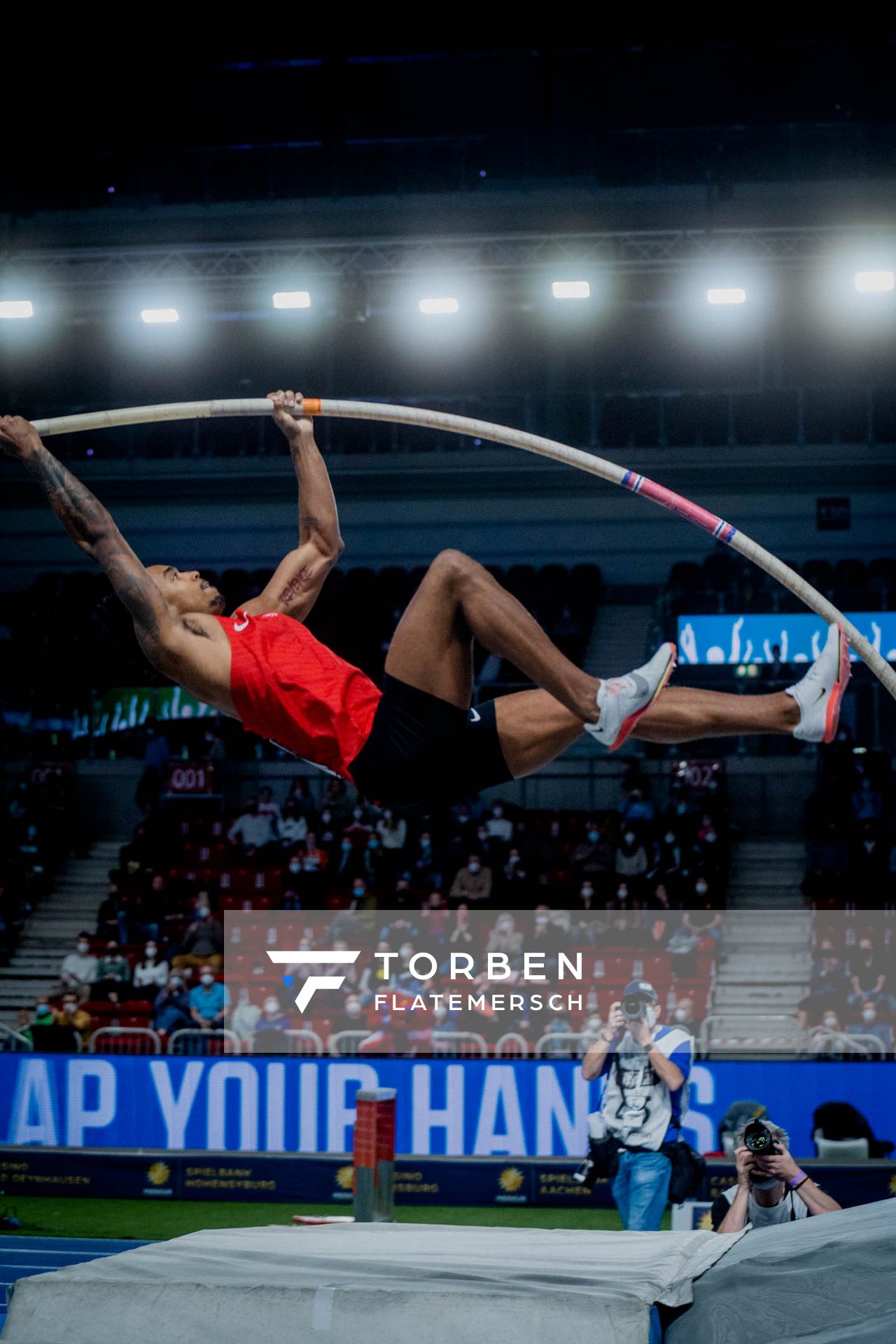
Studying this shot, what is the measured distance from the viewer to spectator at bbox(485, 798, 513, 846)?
16969mm

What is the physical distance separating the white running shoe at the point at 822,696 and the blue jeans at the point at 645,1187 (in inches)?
136

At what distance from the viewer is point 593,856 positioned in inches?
640

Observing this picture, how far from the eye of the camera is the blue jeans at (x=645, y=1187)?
307 inches

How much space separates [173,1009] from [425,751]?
355 inches

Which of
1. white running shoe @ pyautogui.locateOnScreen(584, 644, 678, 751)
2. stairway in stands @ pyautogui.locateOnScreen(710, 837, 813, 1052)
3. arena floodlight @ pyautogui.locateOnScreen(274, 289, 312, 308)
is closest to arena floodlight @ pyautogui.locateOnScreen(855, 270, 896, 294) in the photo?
arena floodlight @ pyautogui.locateOnScreen(274, 289, 312, 308)

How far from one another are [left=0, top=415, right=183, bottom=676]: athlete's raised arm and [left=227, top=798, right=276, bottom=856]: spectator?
40.1 feet

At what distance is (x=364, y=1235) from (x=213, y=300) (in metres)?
12.1

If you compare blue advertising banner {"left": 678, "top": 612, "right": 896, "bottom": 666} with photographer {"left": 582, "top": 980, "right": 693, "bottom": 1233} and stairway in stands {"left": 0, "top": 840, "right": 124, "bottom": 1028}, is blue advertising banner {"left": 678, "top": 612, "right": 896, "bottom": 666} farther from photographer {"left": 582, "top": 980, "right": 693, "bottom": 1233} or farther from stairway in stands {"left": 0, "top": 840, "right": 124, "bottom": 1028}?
photographer {"left": 582, "top": 980, "right": 693, "bottom": 1233}

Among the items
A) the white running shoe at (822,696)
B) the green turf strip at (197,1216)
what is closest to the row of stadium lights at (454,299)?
the green turf strip at (197,1216)

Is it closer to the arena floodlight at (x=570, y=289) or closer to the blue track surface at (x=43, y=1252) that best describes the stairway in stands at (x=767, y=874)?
the arena floodlight at (x=570, y=289)

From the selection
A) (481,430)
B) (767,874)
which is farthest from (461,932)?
(481,430)

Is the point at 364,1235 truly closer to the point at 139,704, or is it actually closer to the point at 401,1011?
the point at 401,1011

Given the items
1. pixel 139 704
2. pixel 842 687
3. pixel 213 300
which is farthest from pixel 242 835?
pixel 842 687

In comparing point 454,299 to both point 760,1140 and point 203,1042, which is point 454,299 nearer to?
point 203,1042
